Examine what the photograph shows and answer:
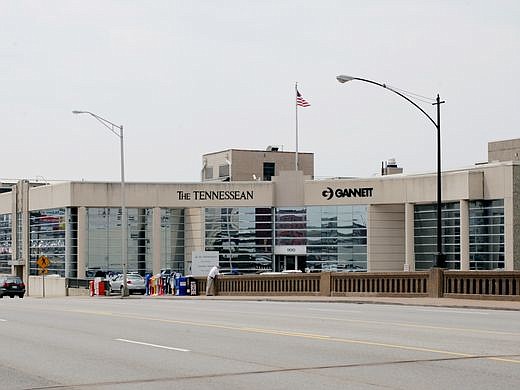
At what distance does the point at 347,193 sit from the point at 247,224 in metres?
8.30

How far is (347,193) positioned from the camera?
70.8m

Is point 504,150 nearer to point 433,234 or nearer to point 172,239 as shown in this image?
point 433,234

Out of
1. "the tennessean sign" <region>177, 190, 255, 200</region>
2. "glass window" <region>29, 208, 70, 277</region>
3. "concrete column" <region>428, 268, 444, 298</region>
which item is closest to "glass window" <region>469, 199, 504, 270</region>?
"the tennessean sign" <region>177, 190, 255, 200</region>

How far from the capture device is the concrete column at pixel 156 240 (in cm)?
7369

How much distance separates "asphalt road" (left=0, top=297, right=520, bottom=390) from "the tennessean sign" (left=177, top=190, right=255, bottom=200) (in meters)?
48.1

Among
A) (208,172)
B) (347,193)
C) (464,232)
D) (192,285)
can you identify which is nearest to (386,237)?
(347,193)

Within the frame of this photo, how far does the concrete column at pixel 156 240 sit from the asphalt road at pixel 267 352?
47386 millimetres

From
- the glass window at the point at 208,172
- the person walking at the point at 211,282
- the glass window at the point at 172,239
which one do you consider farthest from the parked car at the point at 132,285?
the glass window at the point at 208,172

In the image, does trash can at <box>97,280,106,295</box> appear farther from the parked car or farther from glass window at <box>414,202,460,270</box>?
glass window at <box>414,202,460,270</box>

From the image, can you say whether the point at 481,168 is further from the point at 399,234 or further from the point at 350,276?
the point at 350,276

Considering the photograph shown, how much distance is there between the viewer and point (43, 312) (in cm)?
3095

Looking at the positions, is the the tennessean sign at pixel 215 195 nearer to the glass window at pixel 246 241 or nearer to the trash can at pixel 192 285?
the glass window at pixel 246 241

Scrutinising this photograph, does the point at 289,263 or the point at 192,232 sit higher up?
the point at 192,232

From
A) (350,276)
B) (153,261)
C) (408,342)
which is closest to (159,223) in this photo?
(153,261)
